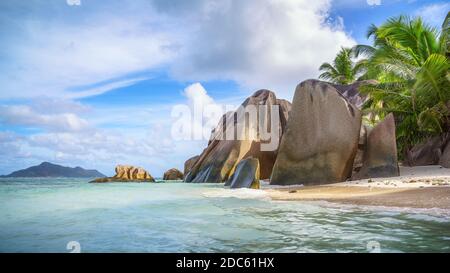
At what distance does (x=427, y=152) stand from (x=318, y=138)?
293 inches

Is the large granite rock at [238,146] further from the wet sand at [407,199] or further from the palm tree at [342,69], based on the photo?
the wet sand at [407,199]

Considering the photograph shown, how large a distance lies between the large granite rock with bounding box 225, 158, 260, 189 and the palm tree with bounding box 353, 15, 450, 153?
22.0ft

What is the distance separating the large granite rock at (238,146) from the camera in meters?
23.8

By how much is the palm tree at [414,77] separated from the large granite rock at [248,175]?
670 cm

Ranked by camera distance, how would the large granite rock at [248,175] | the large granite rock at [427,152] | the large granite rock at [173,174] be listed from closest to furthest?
the large granite rock at [248,175] < the large granite rock at [427,152] < the large granite rock at [173,174]

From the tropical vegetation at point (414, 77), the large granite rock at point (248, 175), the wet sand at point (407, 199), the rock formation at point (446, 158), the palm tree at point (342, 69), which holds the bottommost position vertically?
the wet sand at point (407, 199)

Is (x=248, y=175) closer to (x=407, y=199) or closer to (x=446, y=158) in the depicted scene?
(x=407, y=199)

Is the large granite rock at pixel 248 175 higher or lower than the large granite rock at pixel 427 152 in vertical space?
lower

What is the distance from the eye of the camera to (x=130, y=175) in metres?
35.3

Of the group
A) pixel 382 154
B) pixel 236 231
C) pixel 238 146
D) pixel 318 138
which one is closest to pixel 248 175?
pixel 318 138

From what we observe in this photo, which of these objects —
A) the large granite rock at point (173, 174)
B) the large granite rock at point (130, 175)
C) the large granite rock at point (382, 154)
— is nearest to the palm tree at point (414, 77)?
the large granite rock at point (382, 154)

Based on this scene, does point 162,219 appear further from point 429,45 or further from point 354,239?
point 429,45
